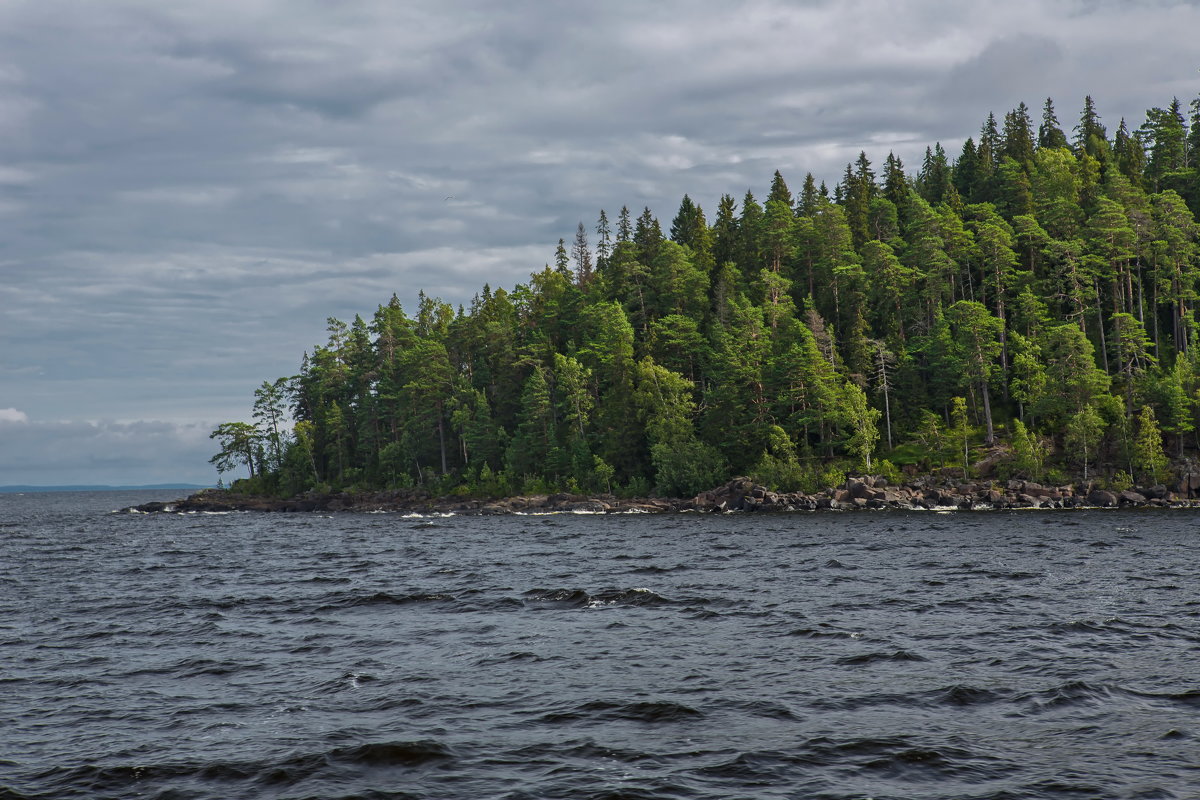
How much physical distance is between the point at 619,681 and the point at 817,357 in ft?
279

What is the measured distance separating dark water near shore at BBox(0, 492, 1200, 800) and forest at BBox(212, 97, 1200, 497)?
55.4 m

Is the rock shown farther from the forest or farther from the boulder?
the boulder

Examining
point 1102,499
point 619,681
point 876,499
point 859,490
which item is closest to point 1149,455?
point 1102,499

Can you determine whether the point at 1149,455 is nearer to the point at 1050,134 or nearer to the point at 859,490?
the point at 859,490

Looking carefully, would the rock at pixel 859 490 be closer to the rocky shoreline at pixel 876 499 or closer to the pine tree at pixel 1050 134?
the rocky shoreline at pixel 876 499

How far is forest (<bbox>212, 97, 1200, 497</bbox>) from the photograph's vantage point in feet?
316

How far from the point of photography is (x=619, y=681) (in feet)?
66.7

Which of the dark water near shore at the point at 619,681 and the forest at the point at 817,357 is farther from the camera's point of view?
the forest at the point at 817,357

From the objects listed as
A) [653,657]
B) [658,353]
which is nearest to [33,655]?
[653,657]

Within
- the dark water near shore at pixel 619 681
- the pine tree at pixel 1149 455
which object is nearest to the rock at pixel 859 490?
the pine tree at pixel 1149 455

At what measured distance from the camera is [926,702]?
18.0 meters

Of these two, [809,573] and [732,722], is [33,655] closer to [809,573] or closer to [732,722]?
[732,722]

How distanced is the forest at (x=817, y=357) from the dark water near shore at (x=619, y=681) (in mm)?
55362

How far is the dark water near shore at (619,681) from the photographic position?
47.6ft
